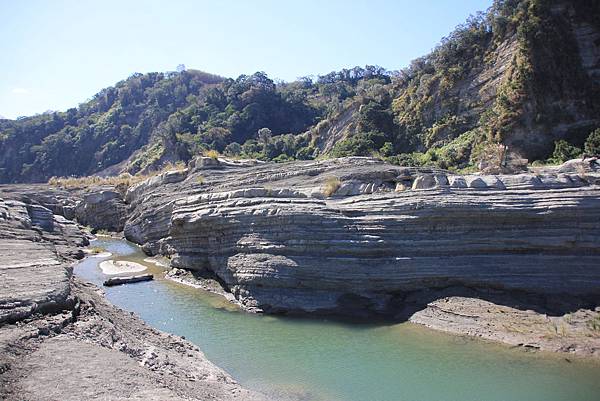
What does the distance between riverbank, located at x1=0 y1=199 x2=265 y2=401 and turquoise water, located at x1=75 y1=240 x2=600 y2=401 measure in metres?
1.43

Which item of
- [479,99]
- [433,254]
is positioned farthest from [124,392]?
[479,99]

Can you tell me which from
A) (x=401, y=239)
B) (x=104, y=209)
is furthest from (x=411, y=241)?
(x=104, y=209)

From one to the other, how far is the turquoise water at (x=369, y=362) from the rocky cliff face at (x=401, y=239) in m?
1.83

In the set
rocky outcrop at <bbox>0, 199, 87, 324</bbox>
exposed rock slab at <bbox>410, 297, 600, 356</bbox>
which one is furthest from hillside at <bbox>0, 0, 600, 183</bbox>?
rocky outcrop at <bbox>0, 199, 87, 324</bbox>

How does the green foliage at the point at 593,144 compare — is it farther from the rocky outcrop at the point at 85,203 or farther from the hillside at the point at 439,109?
the rocky outcrop at the point at 85,203

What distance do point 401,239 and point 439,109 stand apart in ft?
103

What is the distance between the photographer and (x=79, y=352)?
1258cm

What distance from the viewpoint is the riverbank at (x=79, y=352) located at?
10.8 m

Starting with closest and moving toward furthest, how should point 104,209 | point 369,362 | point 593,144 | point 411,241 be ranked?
point 369,362
point 411,241
point 593,144
point 104,209

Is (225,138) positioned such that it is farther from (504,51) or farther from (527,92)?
(527,92)

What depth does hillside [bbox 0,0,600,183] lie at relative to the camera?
119 feet

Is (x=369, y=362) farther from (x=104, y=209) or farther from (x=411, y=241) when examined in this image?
(x=104, y=209)

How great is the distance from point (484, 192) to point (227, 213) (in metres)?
11.6

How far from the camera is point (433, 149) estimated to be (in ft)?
145
